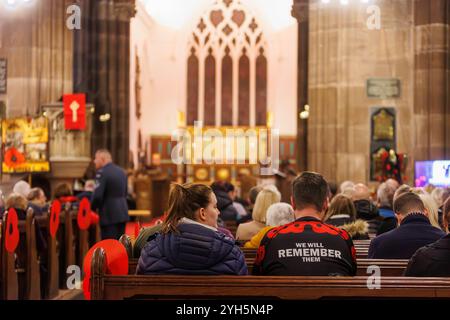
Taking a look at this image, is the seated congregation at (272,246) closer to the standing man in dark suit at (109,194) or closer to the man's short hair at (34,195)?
the standing man in dark suit at (109,194)

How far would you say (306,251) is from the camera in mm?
4367

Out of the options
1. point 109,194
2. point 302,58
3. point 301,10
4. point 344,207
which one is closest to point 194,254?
point 344,207

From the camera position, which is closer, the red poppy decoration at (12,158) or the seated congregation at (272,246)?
the seated congregation at (272,246)

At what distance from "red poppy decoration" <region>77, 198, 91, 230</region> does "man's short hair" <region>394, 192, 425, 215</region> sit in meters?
5.66

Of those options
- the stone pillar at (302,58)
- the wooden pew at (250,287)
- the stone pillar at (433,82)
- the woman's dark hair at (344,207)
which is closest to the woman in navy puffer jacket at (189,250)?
the wooden pew at (250,287)

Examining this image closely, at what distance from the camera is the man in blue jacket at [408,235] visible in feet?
18.0

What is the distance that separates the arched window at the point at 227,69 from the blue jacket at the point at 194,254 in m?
29.7

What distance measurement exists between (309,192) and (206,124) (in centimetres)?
2944

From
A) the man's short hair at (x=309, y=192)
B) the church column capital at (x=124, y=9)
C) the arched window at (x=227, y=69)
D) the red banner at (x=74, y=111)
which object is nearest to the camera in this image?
the man's short hair at (x=309, y=192)

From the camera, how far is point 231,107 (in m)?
34.2

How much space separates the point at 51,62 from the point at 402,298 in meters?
13.5

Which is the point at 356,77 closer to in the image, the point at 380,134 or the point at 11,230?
the point at 380,134

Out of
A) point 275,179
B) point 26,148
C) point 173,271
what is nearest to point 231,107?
point 275,179

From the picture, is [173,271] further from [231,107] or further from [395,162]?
[231,107]
